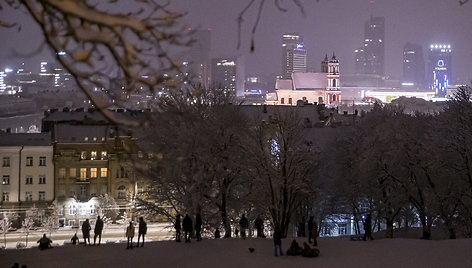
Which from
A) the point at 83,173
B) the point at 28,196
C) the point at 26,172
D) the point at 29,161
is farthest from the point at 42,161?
the point at 83,173

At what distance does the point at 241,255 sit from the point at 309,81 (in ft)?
499

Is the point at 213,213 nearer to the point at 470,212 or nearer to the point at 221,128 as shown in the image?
the point at 221,128

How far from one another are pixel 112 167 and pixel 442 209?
2860cm

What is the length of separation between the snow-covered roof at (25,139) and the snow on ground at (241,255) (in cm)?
3007

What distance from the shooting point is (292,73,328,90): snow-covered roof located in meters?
168

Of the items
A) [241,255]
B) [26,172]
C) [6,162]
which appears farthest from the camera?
[26,172]

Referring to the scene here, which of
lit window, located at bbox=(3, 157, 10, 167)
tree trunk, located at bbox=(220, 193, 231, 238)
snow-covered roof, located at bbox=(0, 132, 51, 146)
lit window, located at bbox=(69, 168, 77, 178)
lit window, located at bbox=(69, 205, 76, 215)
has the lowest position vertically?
lit window, located at bbox=(69, 205, 76, 215)

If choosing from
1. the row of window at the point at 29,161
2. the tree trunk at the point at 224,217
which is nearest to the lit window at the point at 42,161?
the row of window at the point at 29,161

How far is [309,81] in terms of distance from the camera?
16975cm

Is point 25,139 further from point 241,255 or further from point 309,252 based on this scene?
point 309,252

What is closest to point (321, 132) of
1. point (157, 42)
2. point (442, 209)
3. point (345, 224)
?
point (345, 224)

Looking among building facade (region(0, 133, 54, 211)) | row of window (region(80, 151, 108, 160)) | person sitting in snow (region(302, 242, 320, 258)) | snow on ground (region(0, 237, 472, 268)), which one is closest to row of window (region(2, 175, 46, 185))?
building facade (region(0, 133, 54, 211))

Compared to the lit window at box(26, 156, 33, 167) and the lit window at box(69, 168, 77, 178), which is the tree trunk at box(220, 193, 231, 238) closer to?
the lit window at box(69, 168, 77, 178)

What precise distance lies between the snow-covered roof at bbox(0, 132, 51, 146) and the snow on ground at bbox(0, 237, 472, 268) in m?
30.1
